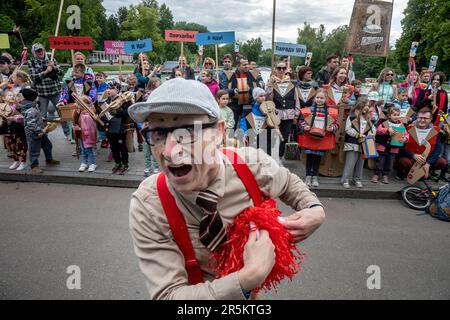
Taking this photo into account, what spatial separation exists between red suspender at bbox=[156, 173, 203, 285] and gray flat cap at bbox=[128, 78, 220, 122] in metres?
0.33

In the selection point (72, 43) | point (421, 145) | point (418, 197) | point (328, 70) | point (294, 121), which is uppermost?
point (72, 43)

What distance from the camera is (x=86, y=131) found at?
6.32 m

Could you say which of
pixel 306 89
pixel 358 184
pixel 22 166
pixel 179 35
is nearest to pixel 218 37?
pixel 179 35

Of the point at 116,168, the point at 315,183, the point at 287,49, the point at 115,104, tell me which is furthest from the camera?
the point at 287,49

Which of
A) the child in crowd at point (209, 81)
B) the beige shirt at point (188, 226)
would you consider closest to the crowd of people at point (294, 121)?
the child in crowd at point (209, 81)

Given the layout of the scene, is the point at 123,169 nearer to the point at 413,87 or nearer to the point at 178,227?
the point at 178,227

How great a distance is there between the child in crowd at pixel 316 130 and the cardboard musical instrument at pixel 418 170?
1529 mm

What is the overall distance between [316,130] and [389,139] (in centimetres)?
156

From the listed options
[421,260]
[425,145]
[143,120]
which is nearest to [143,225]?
[143,120]

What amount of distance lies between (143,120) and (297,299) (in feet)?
8.58

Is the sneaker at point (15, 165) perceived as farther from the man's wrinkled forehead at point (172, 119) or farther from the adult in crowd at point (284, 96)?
the man's wrinkled forehead at point (172, 119)

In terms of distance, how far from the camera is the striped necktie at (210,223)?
1238mm

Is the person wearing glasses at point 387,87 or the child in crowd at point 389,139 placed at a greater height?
the person wearing glasses at point 387,87

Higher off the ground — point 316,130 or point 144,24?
point 144,24
